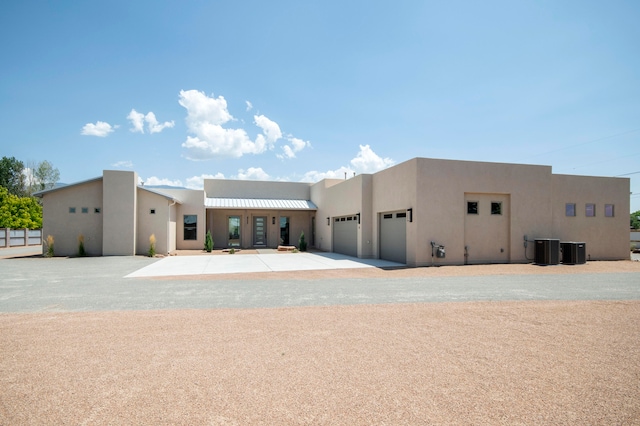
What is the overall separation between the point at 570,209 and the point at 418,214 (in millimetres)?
8138

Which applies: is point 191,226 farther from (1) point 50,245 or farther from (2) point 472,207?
(2) point 472,207

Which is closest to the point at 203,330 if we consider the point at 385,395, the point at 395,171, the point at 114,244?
the point at 385,395

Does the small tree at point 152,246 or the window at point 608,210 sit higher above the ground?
the window at point 608,210

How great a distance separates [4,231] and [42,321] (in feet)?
90.4

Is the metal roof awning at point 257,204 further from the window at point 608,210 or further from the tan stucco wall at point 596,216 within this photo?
the window at point 608,210

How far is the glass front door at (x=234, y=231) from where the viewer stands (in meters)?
24.7

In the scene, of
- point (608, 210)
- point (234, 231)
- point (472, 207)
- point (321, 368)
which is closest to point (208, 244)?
point (234, 231)

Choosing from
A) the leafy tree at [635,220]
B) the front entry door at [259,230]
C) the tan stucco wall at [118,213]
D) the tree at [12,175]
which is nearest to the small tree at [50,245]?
the tan stucco wall at [118,213]

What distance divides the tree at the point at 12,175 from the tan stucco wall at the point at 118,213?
47.4m

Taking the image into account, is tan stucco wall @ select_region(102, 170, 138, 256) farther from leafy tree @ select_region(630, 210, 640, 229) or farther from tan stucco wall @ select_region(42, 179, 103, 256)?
leafy tree @ select_region(630, 210, 640, 229)

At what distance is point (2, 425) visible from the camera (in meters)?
2.76

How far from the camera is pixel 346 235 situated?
63.9 ft

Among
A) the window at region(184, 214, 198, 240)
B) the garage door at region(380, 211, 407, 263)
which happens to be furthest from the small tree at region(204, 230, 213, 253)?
Answer: the garage door at region(380, 211, 407, 263)

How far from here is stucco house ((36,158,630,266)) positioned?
13875 millimetres
